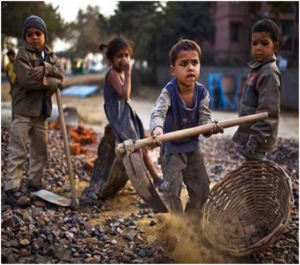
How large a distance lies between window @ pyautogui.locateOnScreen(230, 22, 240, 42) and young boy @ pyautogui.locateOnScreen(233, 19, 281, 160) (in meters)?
20.3

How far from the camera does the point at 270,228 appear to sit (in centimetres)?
291

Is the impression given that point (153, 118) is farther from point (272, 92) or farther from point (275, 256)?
point (275, 256)

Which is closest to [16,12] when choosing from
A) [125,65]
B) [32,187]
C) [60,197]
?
[125,65]

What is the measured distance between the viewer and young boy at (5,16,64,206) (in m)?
3.50

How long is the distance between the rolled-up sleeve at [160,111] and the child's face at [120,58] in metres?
1.08

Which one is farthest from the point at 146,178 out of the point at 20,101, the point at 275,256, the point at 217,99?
the point at 217,99

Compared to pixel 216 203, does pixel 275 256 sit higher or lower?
lower

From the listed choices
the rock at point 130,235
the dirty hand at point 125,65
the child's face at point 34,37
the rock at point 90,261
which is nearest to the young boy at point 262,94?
the rock at point 130,235

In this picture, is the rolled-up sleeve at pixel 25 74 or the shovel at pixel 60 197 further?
the shovel at pixel 60 197

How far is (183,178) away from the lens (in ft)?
10.3

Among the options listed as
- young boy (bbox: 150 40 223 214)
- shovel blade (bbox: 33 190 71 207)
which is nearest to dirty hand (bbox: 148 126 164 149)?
young boy (bbox: 150 40 223 214)

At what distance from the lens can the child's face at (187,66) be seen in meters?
2.84

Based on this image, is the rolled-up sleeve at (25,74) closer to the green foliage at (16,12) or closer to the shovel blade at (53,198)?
the shovel blade at (53,198)

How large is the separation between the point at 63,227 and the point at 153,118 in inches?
44.7
